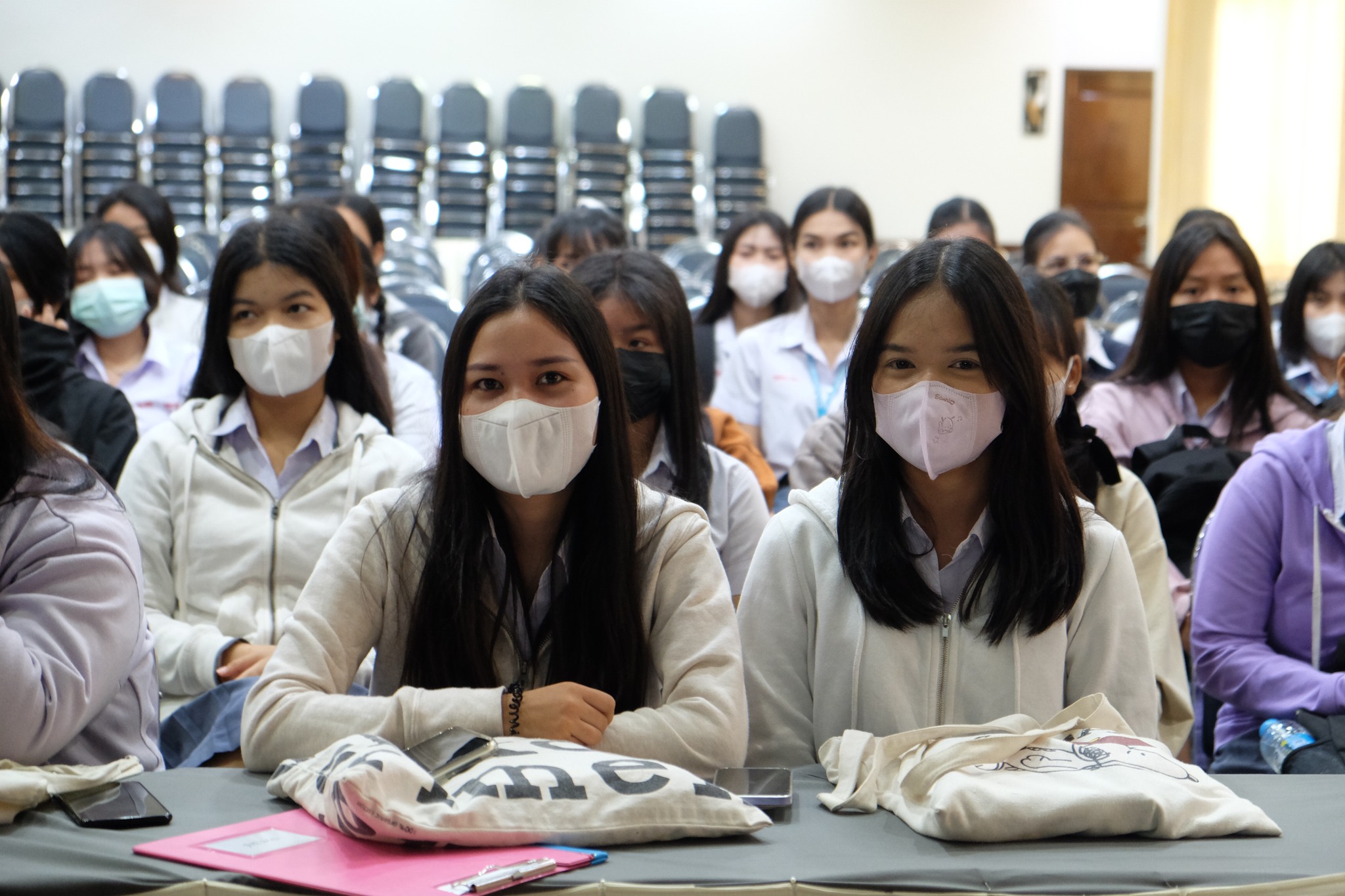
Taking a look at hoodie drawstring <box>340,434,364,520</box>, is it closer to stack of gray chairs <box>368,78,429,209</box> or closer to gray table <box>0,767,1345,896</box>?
gray table <box>0,767,1345,896</box>

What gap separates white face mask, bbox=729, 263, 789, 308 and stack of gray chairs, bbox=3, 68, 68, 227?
6878mm

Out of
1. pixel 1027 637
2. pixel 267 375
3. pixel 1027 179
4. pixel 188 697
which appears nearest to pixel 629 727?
pixel 1027 637

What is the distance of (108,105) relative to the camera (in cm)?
1029

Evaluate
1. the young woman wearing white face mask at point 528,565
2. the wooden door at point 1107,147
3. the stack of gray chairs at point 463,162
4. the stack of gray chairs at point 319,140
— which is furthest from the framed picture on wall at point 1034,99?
the young woman wearing white face mask at point 528,565

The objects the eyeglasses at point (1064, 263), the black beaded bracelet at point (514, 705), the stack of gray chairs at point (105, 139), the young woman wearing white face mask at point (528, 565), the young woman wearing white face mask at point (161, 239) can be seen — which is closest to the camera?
the black beaded bracelet at point (514, 705)

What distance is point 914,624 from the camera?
169 centimetres

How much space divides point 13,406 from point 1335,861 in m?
1.56

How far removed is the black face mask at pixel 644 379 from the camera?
2.55 metres

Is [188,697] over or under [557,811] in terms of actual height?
under

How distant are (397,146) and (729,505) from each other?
8683 mm

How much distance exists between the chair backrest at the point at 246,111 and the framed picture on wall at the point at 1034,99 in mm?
6566

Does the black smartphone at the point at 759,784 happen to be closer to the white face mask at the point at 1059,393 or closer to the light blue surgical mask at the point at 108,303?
the white face mask at the point at 1059,393

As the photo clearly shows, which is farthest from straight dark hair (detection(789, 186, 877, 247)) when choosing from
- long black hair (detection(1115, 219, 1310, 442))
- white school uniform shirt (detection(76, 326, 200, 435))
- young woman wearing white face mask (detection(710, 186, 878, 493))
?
white school uniform shirt (detection(76, 326, 200, 435))

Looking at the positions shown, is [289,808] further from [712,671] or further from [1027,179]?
[1027,179]
